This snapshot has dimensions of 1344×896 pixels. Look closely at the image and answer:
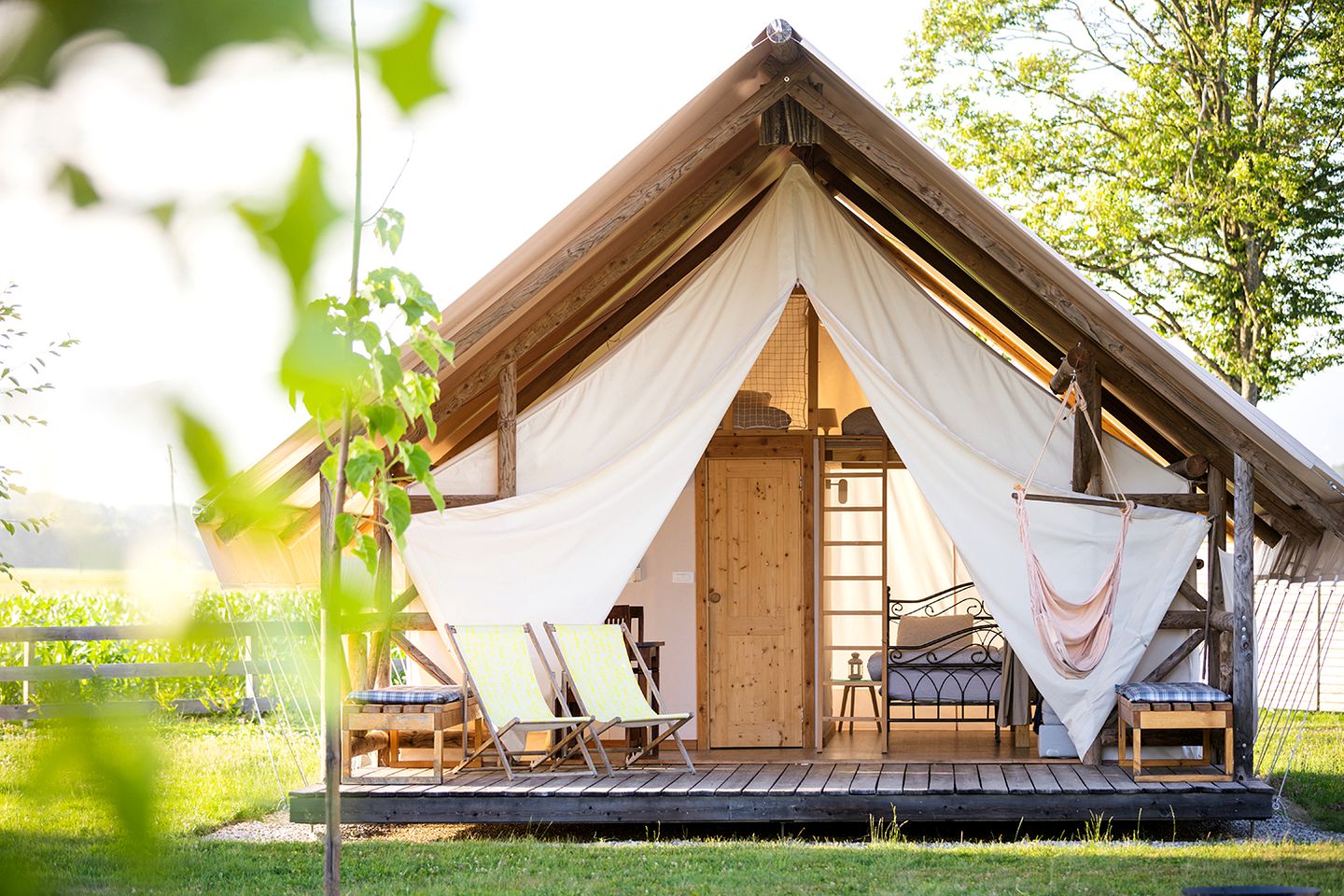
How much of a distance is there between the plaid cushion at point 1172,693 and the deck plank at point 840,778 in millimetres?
1506

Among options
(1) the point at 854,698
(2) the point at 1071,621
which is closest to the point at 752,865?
(2) the point at 1071,621

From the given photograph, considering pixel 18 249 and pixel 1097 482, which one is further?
pixel 1097 482

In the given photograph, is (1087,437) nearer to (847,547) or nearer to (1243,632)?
(1243,632)

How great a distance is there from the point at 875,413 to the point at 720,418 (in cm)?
91

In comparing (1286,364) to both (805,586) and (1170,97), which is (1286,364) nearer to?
(1170,97)

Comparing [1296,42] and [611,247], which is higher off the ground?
[1296,42]

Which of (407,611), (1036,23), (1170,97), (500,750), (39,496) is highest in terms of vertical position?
(1036,23)

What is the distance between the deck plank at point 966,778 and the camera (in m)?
6.87

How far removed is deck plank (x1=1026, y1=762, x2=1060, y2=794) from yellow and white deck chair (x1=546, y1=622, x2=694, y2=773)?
1809 mm

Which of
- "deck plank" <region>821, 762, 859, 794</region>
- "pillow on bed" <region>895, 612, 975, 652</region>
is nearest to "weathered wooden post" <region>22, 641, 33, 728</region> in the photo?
"deck plank" <region>821, 762, 859, 794</region>

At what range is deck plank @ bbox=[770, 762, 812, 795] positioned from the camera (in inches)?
273

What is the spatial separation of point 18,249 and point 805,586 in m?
9.04

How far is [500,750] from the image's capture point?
7.09m

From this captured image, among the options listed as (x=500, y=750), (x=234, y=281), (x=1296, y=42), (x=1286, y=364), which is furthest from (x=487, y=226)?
(x=1296, y=42)
